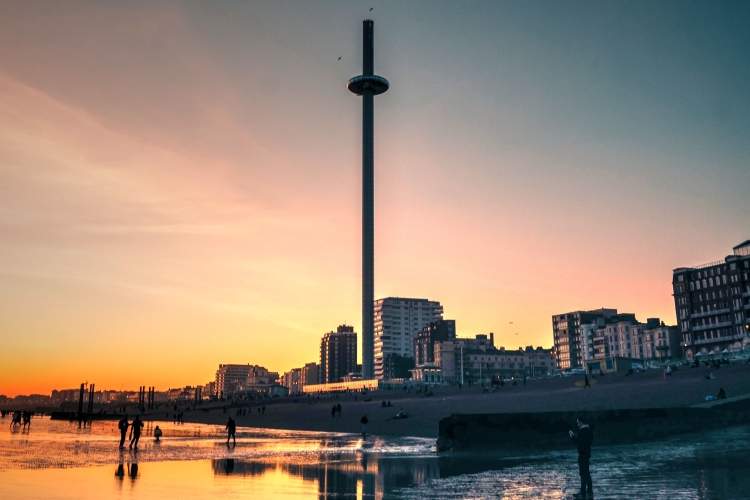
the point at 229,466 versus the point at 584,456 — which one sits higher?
the point at 584,456

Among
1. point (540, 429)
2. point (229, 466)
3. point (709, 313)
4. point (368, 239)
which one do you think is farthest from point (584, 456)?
point (709, 313)

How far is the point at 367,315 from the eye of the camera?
5733 inches

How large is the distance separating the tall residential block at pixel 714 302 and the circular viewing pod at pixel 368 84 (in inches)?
3362

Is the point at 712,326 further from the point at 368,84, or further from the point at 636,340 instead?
the point at 368,84

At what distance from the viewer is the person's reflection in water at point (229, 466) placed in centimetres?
2290

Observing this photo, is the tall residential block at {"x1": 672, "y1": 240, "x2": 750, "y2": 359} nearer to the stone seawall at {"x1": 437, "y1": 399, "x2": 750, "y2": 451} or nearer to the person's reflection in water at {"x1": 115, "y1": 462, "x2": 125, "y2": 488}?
the stone seawall at {"x1": 437, "y1": 399, "x2": 750, "y2": 451}

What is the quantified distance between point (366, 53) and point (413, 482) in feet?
525

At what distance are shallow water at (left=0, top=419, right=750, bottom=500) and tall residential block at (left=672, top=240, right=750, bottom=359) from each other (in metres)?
113

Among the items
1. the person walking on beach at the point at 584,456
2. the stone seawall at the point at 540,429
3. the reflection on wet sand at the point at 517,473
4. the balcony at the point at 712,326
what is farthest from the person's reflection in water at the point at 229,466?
the balcony at the point at 712,326

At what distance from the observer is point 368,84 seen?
6353 inches

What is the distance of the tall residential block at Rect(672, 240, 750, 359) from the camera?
125m

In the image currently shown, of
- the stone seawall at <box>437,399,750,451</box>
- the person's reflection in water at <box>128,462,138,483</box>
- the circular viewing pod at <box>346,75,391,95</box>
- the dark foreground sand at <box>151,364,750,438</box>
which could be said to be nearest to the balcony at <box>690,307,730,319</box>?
the dark foreground sand at <box>151,364,750,438</box>

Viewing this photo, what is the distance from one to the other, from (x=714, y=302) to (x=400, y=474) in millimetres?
131568

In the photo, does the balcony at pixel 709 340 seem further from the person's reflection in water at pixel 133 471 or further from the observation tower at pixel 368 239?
the person's reflection in water at pixel 133 471
